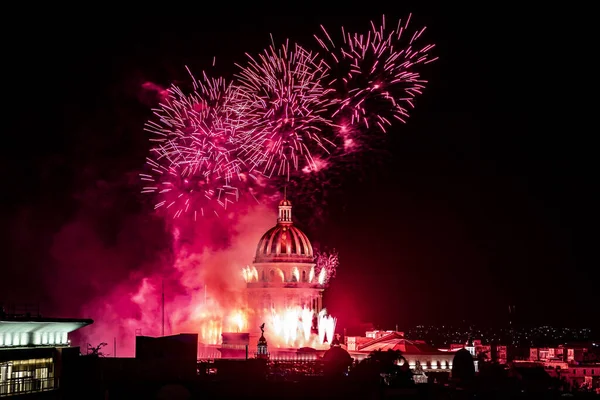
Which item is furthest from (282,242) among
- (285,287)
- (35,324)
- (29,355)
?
(29,355)

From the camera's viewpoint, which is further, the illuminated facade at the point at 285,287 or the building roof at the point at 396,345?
the building roof at the point at 396,345

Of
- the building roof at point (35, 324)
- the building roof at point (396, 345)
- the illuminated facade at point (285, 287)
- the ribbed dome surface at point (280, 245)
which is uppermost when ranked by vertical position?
the ribbed dome surface at point (280, 245)

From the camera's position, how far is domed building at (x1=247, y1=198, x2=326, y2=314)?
11606 cm

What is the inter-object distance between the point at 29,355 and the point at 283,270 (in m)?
61.6

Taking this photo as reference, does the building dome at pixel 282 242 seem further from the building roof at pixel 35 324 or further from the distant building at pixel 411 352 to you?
the building roof at pixel 35 324

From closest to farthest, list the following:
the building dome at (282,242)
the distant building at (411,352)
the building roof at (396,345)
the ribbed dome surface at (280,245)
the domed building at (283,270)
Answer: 1. the distant building at (411,352)
2. the building dome at (282,242)
3. the ribbed dome surface at (280,245)
4. the domed building at (283,270)
5. the building roof at (396,345)

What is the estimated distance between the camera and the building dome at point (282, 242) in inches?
4552

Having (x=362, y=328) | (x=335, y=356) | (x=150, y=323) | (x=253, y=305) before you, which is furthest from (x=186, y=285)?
(x=362, y=328)

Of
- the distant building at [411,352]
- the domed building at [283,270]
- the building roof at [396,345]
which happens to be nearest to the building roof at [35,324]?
the domed building at [283,270]

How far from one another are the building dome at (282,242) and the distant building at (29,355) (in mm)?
56442

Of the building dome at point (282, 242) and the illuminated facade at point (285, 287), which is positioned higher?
the building dome at point (282, 242)

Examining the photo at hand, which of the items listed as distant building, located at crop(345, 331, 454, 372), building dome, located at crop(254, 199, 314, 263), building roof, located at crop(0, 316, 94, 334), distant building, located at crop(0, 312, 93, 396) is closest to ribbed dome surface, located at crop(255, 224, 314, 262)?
building dome, located at crop(254, 199, 314, 263)

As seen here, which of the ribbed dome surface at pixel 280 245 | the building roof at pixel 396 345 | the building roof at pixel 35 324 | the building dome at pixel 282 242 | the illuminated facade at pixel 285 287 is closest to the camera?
the building roof at pixel 35 324

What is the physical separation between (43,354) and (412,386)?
1925 centimetres
